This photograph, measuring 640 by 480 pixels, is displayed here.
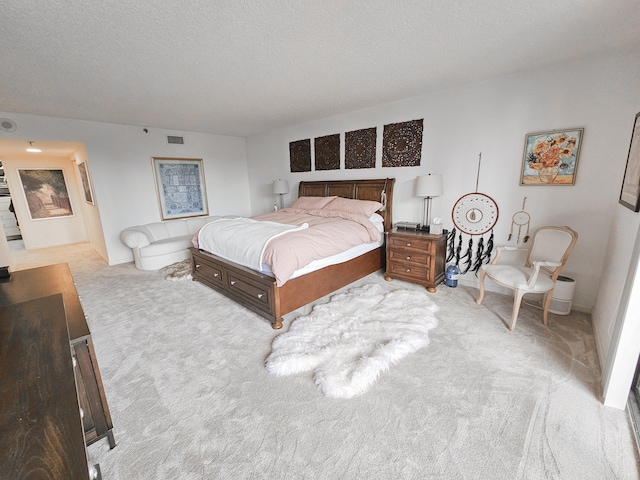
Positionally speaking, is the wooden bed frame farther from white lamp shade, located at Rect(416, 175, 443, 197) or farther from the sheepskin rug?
white lamp shade, located at Rect(416, 175, 443, 197)

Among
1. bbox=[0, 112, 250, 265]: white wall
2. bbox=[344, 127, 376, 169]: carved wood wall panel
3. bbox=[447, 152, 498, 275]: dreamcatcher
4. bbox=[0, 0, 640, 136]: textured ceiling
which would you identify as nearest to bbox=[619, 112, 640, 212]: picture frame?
bbox=[0, 0, 640, 136]: textured ceiling

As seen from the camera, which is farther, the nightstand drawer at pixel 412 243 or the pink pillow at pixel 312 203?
the pink pillow at pixel 312 203

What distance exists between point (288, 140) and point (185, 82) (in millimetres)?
2517

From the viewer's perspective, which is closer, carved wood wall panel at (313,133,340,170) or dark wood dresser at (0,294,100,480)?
dark wood dresser at (0,294,100,480)

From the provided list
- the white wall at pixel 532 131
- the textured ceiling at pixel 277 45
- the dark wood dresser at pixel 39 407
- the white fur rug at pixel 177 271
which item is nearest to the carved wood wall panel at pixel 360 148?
the white wall at pixel 532 131

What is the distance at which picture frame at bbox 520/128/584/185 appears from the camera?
261 cm

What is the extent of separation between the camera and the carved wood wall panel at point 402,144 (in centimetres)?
359

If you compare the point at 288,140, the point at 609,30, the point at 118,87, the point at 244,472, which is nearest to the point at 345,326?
the point at 244,472

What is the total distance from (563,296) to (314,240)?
2462 mm

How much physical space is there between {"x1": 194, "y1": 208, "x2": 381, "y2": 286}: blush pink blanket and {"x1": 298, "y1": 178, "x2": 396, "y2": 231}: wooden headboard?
0.45 metres

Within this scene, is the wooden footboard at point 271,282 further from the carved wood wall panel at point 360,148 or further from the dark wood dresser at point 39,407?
the dark wood dresser at point 39,407

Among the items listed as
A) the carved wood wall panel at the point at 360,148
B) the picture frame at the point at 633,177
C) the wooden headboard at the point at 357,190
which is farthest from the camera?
the carved wood wall panel at the point at 360,148

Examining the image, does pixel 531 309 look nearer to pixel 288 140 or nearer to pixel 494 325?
pixel 494 325

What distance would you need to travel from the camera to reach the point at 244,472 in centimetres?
132
